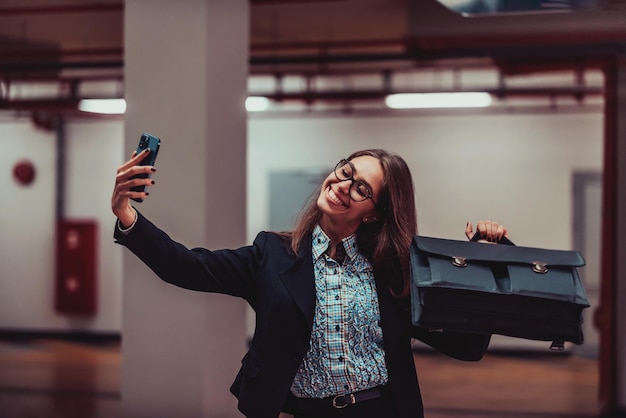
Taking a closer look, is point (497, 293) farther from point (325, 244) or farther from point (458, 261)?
point (325, 244)

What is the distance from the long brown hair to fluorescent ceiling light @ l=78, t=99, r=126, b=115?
8.05 metres

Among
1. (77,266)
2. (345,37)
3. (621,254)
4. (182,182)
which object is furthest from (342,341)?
(77,266)

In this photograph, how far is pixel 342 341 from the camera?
2141 mm

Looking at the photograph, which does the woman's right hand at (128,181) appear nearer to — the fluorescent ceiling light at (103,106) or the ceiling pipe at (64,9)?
the ceiling pipe at (64,9)

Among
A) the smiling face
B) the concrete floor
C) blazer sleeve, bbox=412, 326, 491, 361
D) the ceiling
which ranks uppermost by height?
the ceiling

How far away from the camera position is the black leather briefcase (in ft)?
6.70

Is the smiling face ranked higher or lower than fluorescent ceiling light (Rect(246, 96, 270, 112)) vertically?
lower

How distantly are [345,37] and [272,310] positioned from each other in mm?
7473

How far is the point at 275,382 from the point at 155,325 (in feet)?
9.24

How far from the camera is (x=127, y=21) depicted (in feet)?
15.8

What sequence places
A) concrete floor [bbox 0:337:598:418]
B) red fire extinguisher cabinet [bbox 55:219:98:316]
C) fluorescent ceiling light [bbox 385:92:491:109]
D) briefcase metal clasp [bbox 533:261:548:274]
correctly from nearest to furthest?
briefcase metal clasp [bbox 533:261:548:274], concrete floor [bbox 0:337:598:418], fluorescent ceiling light [bbox 385:92:491:109], red fire extinguisher cabinet [bbox 55:219:98:316]

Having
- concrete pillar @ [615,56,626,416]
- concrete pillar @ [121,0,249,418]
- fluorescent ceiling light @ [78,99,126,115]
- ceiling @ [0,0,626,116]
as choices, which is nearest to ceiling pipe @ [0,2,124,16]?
ceiling @ [0,0,626,116]

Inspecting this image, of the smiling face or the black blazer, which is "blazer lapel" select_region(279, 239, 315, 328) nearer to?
the black blazer

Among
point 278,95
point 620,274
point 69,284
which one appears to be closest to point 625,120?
point 620,274
